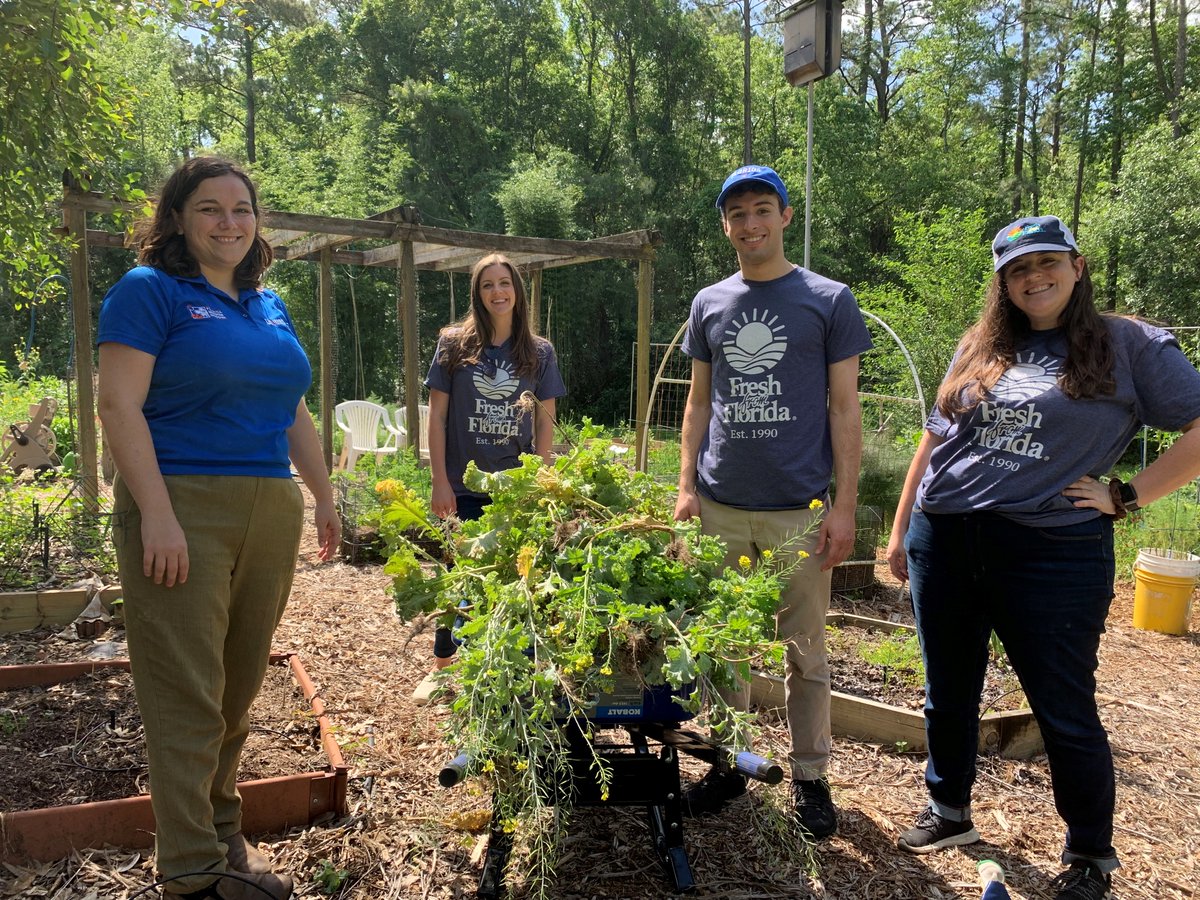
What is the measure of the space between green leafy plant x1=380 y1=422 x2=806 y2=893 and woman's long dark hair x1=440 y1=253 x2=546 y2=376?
870 mm

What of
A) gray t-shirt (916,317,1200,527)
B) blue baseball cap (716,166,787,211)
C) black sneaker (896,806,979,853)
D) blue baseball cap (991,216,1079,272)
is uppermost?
blue baseball cap (716,166,787,211)

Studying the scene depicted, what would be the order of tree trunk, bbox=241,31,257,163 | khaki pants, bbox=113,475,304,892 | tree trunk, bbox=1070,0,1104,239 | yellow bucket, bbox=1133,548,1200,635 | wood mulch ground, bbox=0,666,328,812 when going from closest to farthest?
1. khaki pants, bbox=113,475,304,892
2. wood mulch ground, bbox=0,666,328,812
3. yellow bucket, bbox=1133,548,1200,635
4. tree trunk, bbox=1070,0,1104,239
5. tree trunk, bbox=241,31,257,163

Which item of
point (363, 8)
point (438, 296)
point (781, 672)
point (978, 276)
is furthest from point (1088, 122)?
point (781, 672)

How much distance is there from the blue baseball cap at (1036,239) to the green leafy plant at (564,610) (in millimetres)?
1010

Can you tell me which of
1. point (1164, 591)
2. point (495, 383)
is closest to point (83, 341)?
point (495, 383)

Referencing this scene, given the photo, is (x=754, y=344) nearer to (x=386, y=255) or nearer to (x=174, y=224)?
(x=174, y=224)

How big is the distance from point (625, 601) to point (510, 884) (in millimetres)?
914

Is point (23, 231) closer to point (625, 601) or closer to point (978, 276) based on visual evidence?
point (625, 601)

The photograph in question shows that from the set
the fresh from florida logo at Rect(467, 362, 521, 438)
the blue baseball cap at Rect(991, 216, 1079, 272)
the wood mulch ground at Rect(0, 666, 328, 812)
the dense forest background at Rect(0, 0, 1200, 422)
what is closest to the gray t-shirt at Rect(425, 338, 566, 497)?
the fresh from florida logo at Rect(467, 362, 521, 438)

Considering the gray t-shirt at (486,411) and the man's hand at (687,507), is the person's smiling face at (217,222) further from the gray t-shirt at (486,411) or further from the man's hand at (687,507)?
the man's hand at (687,507)

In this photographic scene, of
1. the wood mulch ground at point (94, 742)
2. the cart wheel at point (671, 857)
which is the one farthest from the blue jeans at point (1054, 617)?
the wood mulch ground at point (94, 742)

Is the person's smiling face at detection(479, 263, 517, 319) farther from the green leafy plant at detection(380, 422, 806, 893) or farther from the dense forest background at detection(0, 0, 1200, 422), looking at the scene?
the dense forest background at detection(0, 0, 1200, 422)

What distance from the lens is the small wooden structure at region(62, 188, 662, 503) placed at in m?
5.98

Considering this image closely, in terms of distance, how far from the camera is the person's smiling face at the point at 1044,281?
232 cm
